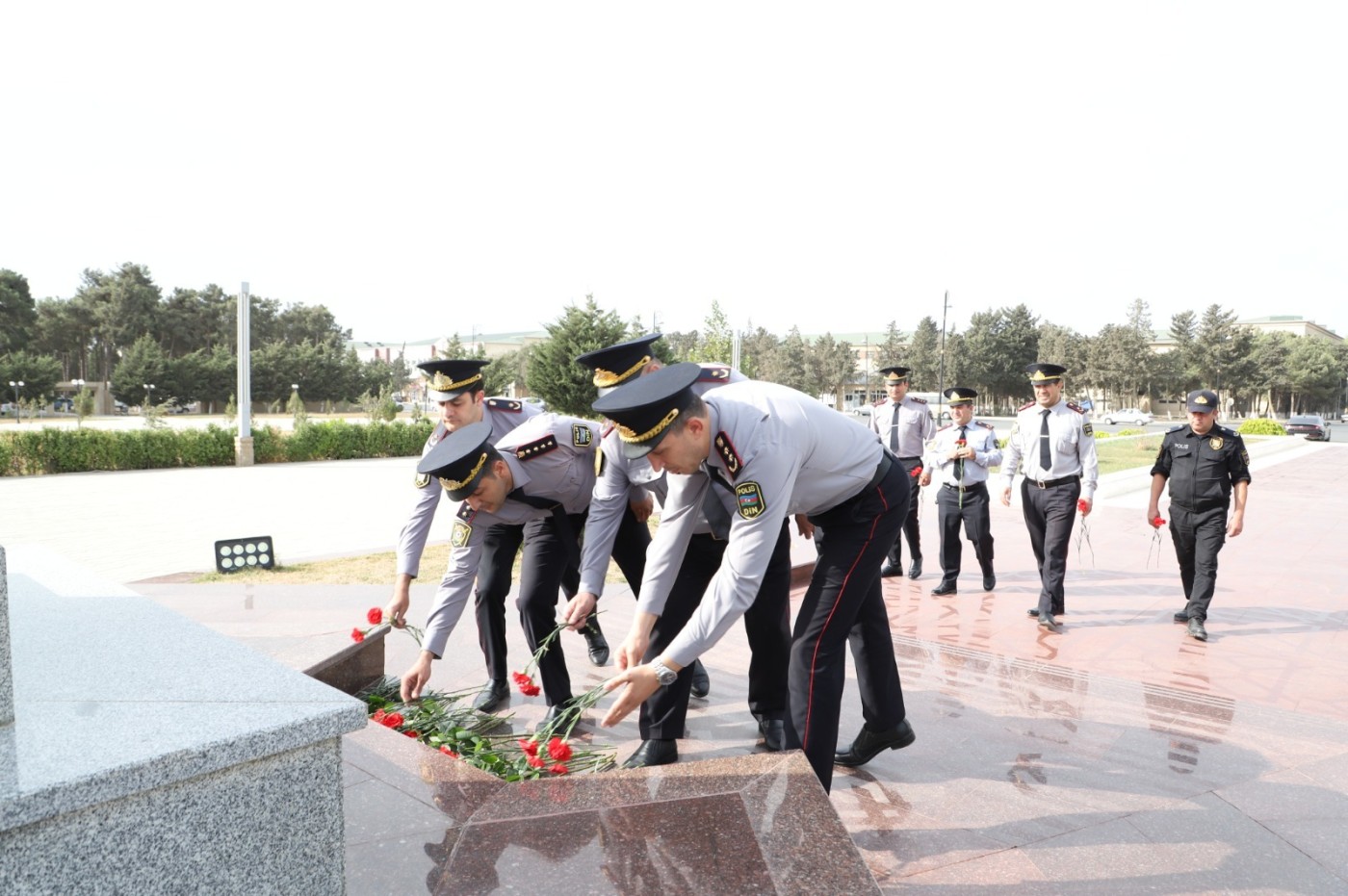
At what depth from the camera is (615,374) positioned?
150 inches

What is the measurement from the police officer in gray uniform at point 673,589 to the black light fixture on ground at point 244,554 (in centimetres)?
543

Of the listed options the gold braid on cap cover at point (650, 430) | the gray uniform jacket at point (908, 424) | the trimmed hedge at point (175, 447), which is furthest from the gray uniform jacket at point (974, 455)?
the trimmed hedge at point (175, 447)

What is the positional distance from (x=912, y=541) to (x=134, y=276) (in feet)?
224

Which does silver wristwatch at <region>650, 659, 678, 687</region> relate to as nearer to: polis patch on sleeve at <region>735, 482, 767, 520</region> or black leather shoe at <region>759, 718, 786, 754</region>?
polis patch on sleeve at <region>735, 482, 767, 520</region>

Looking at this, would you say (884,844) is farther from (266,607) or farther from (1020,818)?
(266,607)

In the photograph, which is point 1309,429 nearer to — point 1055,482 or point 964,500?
point 964,500

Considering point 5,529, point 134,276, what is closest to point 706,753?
point 5,529

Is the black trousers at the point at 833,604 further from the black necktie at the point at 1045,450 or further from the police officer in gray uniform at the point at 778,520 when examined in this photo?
the black necktie at the point at 1045,450

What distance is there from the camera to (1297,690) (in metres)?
4.83

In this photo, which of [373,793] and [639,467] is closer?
[373,793]

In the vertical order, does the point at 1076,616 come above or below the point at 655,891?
below

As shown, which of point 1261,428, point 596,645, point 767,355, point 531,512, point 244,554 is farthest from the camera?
point 767,355

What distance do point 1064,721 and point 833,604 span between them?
1953mm

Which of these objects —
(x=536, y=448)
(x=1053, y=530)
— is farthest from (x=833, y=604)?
(x=1053, y=530)
